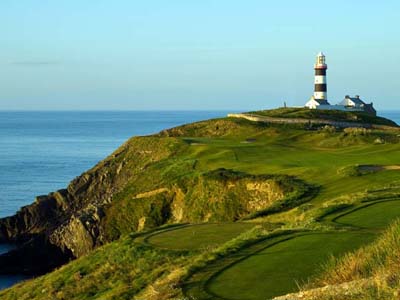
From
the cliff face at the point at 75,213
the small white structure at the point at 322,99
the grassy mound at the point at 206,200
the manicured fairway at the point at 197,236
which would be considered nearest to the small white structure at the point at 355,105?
the small white structure at the point at 322,99

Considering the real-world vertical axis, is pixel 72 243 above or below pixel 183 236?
below

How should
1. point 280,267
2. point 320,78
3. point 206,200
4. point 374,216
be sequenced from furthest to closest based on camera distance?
point 320,78 → point 206,200 → point 374,216 → point 280,267

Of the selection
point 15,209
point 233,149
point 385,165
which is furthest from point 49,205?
point 385,165

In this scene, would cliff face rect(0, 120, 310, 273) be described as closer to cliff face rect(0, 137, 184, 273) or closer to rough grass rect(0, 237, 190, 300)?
cliff face rect(0, 137, 184, 273)

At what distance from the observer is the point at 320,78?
291 ft

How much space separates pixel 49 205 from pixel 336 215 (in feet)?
124

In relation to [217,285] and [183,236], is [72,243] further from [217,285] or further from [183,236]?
[217,285]

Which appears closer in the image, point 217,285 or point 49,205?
point 217,285

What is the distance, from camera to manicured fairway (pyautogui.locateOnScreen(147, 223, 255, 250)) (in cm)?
2002

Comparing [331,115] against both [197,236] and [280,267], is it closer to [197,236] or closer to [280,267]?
[197,236]

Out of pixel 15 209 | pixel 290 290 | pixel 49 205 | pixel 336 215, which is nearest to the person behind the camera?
pixel 290 290

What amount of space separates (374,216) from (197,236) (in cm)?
534

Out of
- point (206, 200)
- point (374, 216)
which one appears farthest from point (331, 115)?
point (374, 216)

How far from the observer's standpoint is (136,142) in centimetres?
6469
